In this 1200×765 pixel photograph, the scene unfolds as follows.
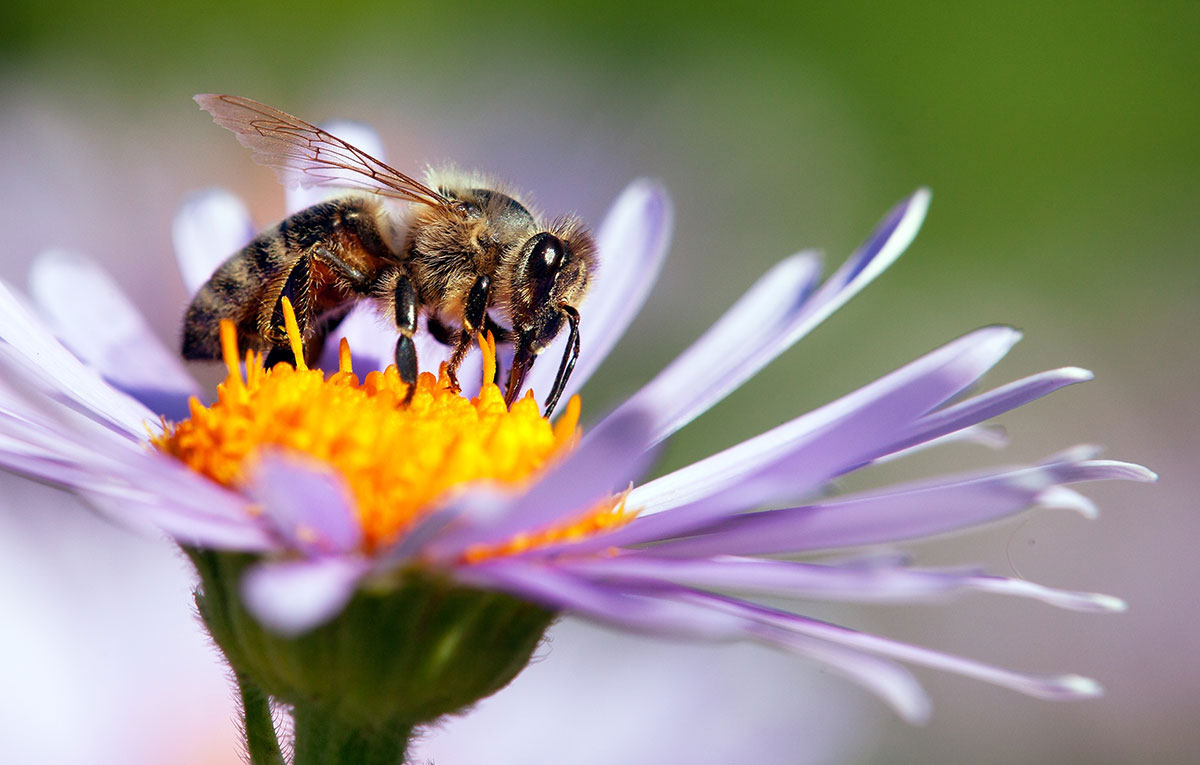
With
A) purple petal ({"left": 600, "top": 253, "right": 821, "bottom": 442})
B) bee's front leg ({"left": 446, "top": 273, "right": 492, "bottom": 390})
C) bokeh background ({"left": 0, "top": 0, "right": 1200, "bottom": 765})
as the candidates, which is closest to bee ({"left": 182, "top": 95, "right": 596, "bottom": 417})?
bee's front leg ({"left": 446, "top": 273, "right": 492, "bottom": 390})

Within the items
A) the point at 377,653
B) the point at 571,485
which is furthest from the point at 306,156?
the point at 571,485

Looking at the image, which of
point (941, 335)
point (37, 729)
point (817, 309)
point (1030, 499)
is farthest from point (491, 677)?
point (941, 335)

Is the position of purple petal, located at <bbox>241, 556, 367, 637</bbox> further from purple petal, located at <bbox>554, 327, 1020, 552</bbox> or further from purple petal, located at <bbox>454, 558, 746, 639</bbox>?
purple petal, located at <bbox>554, 327, 1020, 552</bbox>

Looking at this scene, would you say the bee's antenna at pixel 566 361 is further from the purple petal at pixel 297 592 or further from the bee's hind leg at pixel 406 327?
the purple petal at pixel 297 592

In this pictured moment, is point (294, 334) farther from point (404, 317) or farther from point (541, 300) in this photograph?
point (541, 300)

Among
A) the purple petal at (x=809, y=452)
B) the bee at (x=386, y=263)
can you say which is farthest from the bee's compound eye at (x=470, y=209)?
the purple petal at (x=809, y=452)

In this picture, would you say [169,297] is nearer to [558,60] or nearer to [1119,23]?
[558,60]

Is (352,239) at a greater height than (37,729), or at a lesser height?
greater
